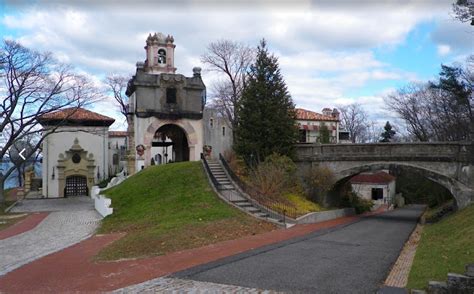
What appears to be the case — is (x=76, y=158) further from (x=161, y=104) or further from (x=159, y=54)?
(x=159, y=54)

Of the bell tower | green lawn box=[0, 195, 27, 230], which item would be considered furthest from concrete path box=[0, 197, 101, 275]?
the bell tower

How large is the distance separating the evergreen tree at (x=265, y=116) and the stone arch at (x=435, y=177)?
4.17 meters

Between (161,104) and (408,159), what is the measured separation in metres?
20.0

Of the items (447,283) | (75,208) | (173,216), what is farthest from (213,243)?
(75,208)

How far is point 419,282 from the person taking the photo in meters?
8.78

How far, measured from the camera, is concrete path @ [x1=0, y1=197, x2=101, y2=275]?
1344cm

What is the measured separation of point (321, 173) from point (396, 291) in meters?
20.5

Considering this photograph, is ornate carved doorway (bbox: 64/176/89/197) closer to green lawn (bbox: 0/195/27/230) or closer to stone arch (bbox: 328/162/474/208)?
A: green lawn (bbox: 0/195/27/230)

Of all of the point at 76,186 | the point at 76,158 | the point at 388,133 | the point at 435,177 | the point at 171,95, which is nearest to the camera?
the point at 435,177

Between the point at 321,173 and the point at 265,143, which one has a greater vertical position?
the point at 265,143

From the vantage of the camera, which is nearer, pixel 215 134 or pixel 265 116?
pixel 265 116

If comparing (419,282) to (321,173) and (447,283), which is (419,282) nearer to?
(447,283)

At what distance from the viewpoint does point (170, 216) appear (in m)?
19.2

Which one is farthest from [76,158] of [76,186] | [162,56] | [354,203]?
[354,203]
